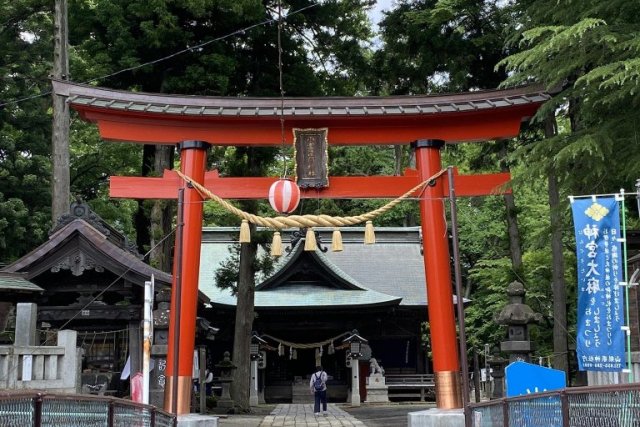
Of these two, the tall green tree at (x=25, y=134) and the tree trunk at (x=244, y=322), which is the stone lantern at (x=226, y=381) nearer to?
the tree trunk at (x=244, y=322)

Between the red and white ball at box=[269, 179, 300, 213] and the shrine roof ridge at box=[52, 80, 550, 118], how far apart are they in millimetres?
1380

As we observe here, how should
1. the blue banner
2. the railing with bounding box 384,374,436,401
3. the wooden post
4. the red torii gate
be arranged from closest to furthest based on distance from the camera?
Answer: 1. the blue banner
2. the red torii gate
3. the wooden post
4. the railing with bounding box 384,374,436,401

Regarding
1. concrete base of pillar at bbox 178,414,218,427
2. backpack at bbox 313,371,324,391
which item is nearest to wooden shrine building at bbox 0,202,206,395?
concrete base of pillar at bbox 178,414,218,427

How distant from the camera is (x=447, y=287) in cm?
1257

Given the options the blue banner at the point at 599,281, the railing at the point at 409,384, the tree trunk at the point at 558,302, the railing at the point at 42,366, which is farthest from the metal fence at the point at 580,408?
the railing at the point at 409,384

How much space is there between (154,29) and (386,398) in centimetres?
1538

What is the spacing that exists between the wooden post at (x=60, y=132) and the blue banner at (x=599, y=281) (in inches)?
457

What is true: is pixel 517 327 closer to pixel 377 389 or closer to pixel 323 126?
pixel 323 126

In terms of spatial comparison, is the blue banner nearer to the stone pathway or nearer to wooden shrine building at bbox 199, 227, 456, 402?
the stone pathway

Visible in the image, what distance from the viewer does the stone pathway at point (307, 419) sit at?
55.5ft

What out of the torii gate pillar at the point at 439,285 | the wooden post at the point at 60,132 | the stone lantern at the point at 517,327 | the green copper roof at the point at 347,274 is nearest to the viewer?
the torii gate pillar at the point at 439,285

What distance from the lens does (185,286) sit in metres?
12.4

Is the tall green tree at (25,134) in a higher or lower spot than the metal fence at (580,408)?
higher

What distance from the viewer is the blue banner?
8844 millimetres
